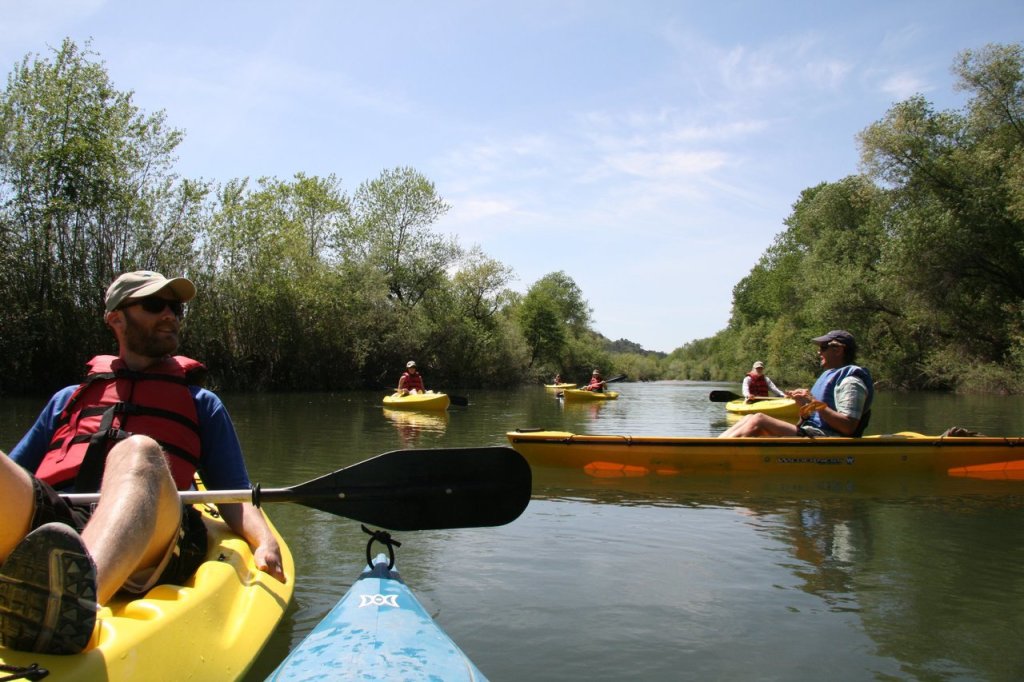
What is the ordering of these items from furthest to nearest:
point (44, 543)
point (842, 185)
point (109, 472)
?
point (842, 185) → point (109, 472) → point (44, 543)

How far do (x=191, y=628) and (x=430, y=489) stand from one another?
1.03 meters

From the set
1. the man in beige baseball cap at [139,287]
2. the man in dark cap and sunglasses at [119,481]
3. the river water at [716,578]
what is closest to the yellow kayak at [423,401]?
the river water at [716,578]

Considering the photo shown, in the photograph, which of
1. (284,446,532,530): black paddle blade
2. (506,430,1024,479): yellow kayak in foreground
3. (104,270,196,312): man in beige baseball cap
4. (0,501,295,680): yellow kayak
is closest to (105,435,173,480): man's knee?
(0,501,295,680): yellow kayak

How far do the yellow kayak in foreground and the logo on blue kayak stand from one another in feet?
15.7

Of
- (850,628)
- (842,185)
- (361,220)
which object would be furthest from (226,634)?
(842,185)

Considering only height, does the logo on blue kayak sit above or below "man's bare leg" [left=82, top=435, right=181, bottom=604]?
below

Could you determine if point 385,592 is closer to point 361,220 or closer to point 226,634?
point 226,634

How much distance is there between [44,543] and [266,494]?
123 cm

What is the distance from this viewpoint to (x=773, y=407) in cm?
1267

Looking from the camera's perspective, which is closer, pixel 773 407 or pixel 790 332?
pixel 773 407

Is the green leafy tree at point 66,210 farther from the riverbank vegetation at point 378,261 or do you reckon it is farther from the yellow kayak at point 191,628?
the yellow kayak at point 191,628

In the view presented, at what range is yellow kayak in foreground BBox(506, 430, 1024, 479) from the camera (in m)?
7.11

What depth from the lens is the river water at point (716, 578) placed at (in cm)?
326

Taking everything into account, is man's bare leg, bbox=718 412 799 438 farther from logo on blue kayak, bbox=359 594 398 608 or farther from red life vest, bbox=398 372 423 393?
red life vest, bbox=398 372 423 393
